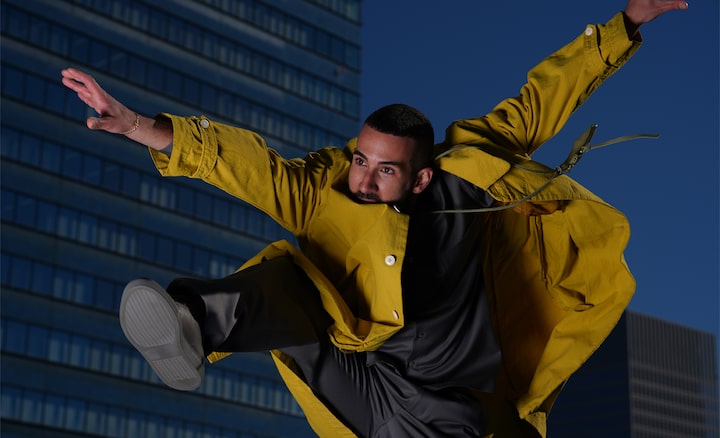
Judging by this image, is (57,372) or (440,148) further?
(57,372)

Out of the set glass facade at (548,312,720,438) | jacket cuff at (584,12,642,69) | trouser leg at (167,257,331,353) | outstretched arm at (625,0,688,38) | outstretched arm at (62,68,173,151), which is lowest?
glass facade at (548,312,720,438)

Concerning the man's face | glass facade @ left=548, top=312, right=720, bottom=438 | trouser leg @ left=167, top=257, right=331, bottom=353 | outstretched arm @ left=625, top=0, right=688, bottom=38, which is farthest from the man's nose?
glass facade @ left=548, top=312, right=720, bottom=438

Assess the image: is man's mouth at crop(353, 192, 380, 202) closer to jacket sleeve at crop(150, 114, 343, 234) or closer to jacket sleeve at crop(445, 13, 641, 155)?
jacket sleeve at crop(150, 114, 343, 234)

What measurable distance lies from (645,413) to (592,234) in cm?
11724

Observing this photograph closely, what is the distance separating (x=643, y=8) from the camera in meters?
6.18

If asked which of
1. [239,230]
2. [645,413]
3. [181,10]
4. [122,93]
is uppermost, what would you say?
[181,10]

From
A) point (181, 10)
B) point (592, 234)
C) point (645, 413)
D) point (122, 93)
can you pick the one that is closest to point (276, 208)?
point (592, 234)

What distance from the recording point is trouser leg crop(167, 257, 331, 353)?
5.24 metres

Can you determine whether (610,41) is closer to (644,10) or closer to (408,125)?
(644,10)

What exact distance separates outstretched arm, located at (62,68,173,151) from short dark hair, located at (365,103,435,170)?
88cm

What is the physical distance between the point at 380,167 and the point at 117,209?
1821 inches

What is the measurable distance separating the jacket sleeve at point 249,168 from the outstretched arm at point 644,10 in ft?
5.12

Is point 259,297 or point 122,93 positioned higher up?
point 122,93

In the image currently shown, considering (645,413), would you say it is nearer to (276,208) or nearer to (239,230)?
(239,230)
